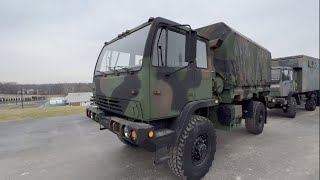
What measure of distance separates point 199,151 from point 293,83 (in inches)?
354

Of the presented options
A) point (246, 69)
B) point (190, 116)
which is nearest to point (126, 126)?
point (190, 116)

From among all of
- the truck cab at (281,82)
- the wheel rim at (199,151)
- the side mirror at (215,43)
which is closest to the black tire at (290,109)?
the truck cab at (281,82)

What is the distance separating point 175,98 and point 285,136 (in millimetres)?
4514

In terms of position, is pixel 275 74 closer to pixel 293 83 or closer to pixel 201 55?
pixel 293 83

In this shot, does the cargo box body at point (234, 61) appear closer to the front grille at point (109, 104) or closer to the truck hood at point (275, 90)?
→ the front grille at point (109, 104)

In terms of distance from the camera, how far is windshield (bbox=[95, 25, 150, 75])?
3238 millimetres

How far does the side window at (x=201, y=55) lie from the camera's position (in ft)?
12.8

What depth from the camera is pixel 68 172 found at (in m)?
3.88

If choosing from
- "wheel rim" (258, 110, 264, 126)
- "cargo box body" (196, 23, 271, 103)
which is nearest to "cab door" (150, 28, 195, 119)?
"cargo box body" (196, 23, 271, 103)

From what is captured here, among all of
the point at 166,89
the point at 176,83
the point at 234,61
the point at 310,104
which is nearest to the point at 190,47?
the point at 176,83

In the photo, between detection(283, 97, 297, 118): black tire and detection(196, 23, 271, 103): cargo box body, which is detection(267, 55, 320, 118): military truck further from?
detection(196, 23, 271, 103): cargo box body

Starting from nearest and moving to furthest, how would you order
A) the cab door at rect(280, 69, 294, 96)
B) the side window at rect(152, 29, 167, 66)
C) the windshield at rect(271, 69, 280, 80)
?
1. the side window at rect(152, 29, 167, 66)
2. the cab door at rect(280, 69, 294, 96)
3. the windshield at rect(271, 69, 280, 80)

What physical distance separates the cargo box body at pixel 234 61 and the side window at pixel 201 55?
2.12ft

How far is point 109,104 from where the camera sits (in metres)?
3.77
